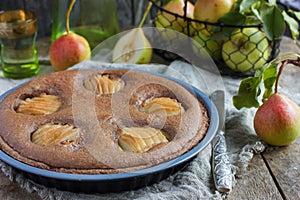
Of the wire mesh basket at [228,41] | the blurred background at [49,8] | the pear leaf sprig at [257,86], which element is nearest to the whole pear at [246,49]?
the wire mesh basket at [228,41]

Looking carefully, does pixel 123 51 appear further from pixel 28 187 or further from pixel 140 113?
pixel 28 187

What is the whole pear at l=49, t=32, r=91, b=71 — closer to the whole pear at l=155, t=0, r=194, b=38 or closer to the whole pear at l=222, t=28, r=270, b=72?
the whole pear at l=155, t=0, r=194, b=38

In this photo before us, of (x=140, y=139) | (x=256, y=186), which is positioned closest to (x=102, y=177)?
(x=140, y=139)

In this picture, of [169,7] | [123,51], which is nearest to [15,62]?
[123,51]

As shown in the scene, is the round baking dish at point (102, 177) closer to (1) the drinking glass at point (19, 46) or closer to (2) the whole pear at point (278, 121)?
(2) the whole pear at point (278, 121)

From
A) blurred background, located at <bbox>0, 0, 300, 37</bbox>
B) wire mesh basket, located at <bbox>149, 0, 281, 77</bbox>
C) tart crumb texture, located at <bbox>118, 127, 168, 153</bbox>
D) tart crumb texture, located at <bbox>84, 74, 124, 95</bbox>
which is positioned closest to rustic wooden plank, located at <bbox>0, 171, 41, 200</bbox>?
tart crumb texture, located at <bbox>118, 127, 168, 153</bbox>

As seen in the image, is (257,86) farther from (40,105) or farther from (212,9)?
(40,105)
